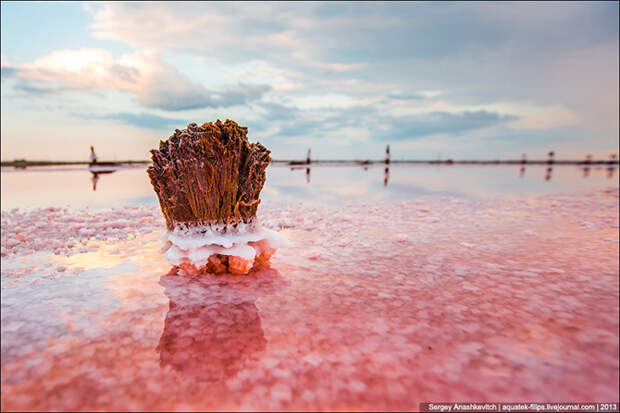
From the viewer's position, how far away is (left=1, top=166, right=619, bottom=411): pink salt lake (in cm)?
136

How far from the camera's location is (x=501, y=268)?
2975mm

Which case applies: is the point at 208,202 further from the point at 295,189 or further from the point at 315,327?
the point at 295,189

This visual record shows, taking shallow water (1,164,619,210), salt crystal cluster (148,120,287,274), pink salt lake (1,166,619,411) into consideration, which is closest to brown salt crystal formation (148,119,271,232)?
salt crystal cluster (148,120,287,274)

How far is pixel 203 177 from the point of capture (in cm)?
295

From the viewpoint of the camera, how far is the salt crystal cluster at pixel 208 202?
284cm

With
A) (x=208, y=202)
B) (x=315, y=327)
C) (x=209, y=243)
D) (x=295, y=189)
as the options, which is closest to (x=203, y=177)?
(x=208, y=202)

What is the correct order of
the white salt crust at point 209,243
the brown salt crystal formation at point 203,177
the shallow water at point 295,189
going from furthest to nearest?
the shallow water at point 295,189
the brown salt crystal formation at point 203,177
the white salt crust at point 209,243

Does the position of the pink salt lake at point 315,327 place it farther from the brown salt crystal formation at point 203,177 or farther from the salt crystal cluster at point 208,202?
the brown salt crystal formation at point 203,177

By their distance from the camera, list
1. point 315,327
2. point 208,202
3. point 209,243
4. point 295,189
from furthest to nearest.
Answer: point 295,189, point 208,202, point 209,243, point 315,327

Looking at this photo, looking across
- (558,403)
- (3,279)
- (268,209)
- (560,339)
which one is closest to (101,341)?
(3,279)

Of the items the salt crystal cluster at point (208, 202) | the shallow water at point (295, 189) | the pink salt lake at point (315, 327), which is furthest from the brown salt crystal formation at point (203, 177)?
the shallow water at point (295, 189)

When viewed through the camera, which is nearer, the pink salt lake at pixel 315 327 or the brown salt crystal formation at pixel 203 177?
the pink salt lake at pixel 315 327

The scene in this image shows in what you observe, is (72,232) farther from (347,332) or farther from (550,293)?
(550,293)

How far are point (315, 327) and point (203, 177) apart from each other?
71.7 inches
